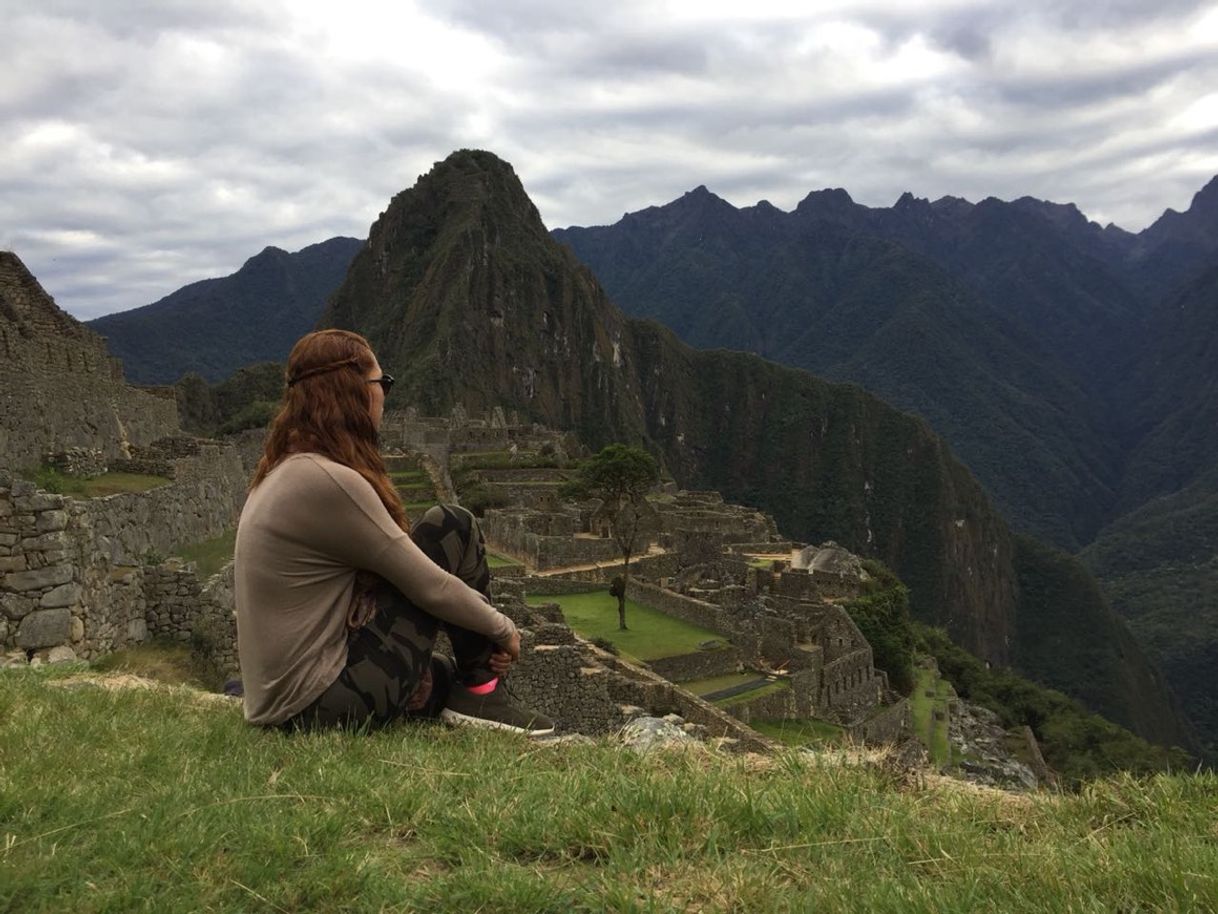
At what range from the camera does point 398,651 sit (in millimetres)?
4211

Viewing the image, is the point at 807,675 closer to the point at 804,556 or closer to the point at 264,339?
the point at 804,556

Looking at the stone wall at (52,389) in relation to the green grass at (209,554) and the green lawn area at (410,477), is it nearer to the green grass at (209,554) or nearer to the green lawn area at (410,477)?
the green grass at (209,554)

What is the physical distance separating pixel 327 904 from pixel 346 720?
5.71 feet

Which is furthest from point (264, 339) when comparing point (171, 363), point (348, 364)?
point (348, 364)

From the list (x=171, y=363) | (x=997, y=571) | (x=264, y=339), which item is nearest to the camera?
(x=171, y=363)

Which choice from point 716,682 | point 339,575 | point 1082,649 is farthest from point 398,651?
point 1082,649

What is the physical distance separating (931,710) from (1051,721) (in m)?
16.7

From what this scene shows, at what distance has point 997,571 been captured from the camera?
6619 inches

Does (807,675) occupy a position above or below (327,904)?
below

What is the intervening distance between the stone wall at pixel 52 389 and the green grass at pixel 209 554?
8.29 ft

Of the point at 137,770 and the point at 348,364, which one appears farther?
the point at 348,364

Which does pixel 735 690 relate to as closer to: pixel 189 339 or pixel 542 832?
pixel 542 832

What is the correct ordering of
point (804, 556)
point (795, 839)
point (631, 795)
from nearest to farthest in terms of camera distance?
point (795, 839)
point (631, 795)
point (804, 556)

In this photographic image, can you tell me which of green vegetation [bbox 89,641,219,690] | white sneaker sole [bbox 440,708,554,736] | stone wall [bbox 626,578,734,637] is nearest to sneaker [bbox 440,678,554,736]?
white sneaker sole [bbox 440,708,554,736]
